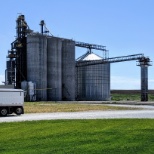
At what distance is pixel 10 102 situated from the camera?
4341 centimetres

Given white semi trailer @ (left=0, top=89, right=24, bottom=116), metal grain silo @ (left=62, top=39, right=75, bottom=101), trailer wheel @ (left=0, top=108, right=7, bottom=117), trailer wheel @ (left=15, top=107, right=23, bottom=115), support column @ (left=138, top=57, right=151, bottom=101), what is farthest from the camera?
metal grain silo @ (left=62, top=39, right=75, bottom=101)

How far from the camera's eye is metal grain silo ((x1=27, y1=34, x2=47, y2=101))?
97.8 meters

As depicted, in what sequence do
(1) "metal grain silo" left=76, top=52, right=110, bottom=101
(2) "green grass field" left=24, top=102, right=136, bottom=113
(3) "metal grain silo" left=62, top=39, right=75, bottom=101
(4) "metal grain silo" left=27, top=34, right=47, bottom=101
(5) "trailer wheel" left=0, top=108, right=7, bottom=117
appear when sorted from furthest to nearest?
(1) "metal grain silo" left=76, top=52, right=110, bottom=101 → (3) "metal grain silo" left=62, top=39, right=75, bottom=101 → (4) "metal grain silo" left=27, top=34, right=47, bottom=101 → (2) "green grass field" left=24, top=102, right=136, bottom=113 → (5) "trailer wheel" left=0, top=108, right=7, bottom=117

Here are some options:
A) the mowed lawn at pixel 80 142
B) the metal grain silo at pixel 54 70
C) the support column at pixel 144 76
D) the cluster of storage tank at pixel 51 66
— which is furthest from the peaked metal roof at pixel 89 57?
the mowed lawn at pixel 80 142

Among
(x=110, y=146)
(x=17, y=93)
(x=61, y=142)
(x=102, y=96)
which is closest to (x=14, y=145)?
(x=61, y=142)

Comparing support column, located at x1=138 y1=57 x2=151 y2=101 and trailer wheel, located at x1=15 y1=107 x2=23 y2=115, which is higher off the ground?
support column, located at x1=138 y1=57 x2=151 y2=101

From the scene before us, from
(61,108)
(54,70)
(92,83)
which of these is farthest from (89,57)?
(61,108)

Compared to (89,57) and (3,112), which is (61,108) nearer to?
(3,112)

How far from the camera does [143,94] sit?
10306cm

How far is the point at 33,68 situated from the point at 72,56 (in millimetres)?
12972

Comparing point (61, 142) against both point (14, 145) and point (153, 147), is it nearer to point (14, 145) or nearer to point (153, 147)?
point (14, 145)

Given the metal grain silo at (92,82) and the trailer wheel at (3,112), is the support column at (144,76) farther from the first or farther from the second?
the trailer wheel at (3,112)

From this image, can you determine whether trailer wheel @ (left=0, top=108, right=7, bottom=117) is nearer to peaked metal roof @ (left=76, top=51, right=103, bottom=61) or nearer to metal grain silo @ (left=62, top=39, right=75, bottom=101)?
metal grain silo @ (left=62, top=39, right=75, bottom=101)

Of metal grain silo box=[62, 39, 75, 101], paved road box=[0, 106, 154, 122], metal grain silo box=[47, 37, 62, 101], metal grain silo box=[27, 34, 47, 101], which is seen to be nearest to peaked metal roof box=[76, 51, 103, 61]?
metal grain silo box=[62, 39, 75, 101]
